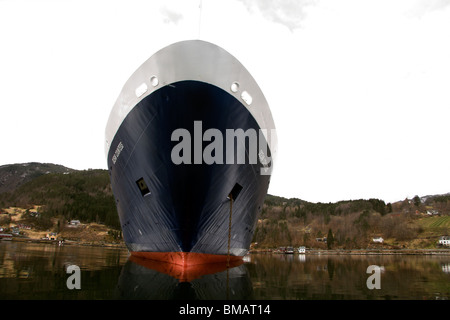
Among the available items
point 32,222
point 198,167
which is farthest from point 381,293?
point 32,222

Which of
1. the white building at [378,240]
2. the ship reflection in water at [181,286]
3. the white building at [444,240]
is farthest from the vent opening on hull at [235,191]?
the white building at [378,240]

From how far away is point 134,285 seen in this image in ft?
20.4

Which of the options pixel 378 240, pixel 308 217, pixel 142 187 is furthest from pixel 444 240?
pixel 142 187

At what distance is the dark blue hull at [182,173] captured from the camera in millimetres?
7805

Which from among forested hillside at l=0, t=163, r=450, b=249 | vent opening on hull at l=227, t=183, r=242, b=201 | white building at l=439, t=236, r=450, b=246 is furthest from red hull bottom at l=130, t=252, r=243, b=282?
white building at l=439, t=236, r=450, b=246

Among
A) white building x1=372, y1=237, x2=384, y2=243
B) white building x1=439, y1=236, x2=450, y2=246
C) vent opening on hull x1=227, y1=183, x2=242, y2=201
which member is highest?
vent opening on hull x1=227, y1=183, x2=242, y2=201

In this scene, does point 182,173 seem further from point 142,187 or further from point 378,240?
point 378,240

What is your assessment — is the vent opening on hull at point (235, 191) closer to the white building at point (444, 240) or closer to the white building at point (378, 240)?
the white building at point (444, 240)

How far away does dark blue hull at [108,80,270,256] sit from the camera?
307 inches

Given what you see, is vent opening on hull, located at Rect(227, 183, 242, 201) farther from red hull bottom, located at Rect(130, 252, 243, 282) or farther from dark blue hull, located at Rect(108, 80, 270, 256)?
red hull bottom, located at Rect(130, 252, 243, 282)

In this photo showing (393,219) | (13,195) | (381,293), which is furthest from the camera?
(13,195)

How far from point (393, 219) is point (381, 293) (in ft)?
357

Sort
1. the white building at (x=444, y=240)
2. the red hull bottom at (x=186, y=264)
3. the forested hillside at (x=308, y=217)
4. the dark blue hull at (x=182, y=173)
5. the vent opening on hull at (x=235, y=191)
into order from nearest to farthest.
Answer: the red hull bottom at (x=186, y=264), the dark blue hull at (x=182, y=173), the vent opening on hull at (x=235, y=191), the white building at (x=444, y=240), the forested hillside at (x=308, y=217)
